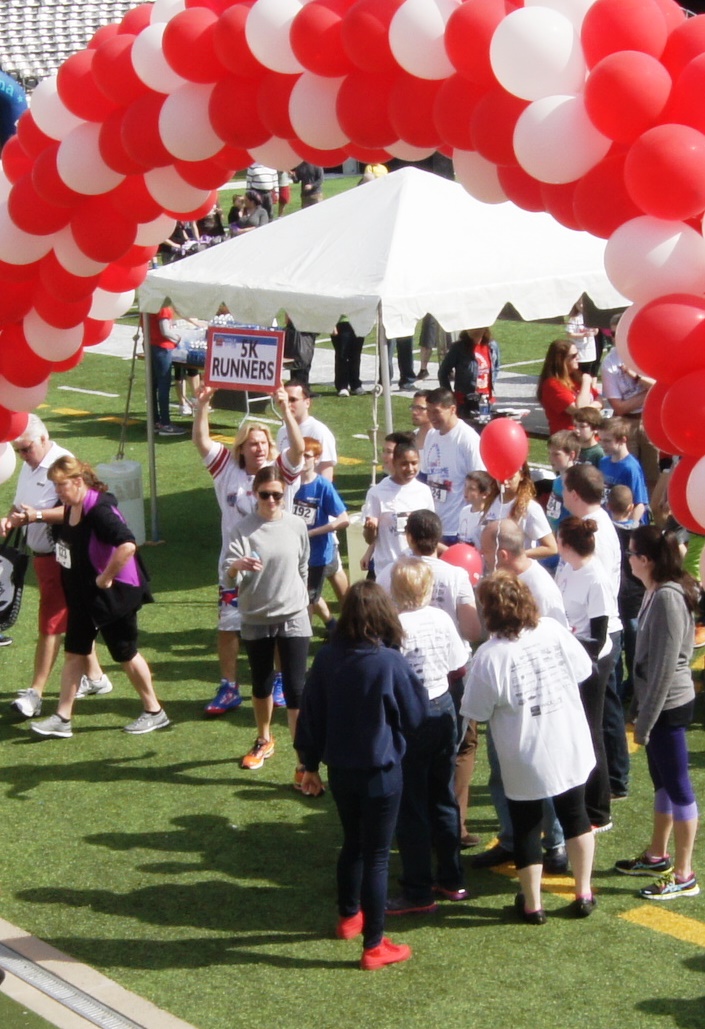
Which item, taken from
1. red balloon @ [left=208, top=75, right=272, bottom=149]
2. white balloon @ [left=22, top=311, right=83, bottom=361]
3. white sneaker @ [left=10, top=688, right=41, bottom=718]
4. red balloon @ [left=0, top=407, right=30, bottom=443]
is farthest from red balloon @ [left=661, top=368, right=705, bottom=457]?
white sneaker @ [left=10, top=688, right=41, bottom=718]

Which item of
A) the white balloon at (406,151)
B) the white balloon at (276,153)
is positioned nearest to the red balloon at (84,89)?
the white balloon at (276,153)

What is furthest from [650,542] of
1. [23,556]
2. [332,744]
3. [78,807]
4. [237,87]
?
[23,556]

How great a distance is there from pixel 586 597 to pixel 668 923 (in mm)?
1453

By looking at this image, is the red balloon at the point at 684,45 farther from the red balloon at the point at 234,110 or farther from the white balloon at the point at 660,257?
the red balloon at the point at 234,110

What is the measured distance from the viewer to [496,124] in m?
4.07

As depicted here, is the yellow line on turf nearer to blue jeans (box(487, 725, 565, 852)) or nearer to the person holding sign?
blue jeans (box(487, 725, 565, 852))

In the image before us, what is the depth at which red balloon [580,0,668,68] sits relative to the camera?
376cm

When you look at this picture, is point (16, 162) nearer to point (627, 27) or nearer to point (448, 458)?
point (627, 27)

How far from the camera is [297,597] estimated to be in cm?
721

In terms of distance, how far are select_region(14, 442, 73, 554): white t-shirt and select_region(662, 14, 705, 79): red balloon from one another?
17.1ft

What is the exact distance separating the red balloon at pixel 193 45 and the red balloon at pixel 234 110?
0.07 metres

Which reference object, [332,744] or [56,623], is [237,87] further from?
[56,623]

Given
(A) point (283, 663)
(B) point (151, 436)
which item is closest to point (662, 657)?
(A) point (283, 663)

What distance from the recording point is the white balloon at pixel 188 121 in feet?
15.8
